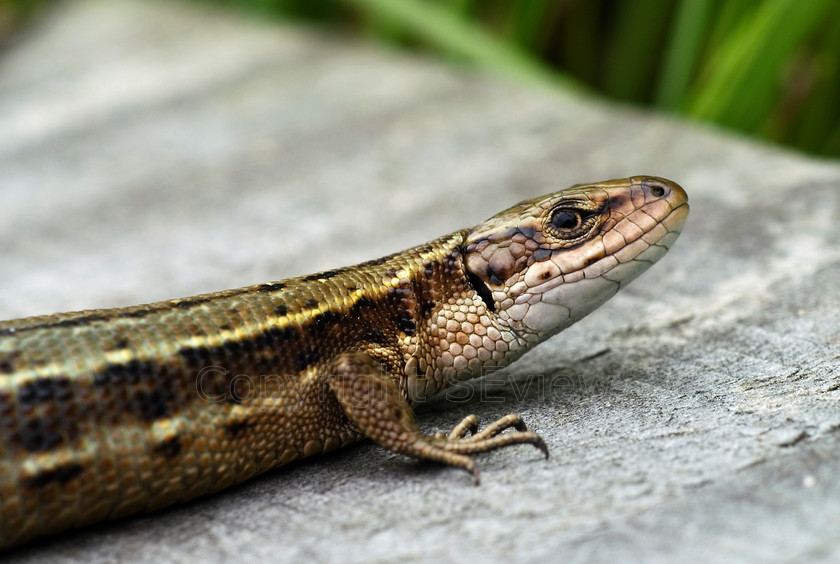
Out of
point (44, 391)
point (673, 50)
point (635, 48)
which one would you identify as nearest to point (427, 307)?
point (44, 391)

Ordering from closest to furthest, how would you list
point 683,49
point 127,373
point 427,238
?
point 127,373, point 427,238, point 683,49

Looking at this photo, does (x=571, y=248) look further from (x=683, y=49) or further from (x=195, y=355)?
(x=683, y=49)

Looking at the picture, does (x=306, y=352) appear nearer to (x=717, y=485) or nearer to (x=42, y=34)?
(x=717, y=485)

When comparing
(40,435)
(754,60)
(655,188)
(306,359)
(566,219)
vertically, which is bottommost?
(40,435)

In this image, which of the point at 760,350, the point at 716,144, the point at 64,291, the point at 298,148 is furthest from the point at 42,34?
the point at 760,350

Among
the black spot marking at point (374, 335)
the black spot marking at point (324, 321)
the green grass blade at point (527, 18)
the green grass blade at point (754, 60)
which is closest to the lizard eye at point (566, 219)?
the black spot marking at point (374, 335)

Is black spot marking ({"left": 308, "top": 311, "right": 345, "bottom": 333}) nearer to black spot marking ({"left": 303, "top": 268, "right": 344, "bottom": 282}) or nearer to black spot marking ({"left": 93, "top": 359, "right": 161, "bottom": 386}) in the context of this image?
black spot marking ({"left": 303, "top": 268, "right": 344, "bottom": 282})

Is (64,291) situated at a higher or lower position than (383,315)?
lower

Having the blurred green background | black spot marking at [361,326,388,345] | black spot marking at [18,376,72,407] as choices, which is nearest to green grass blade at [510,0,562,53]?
the blurred green background
